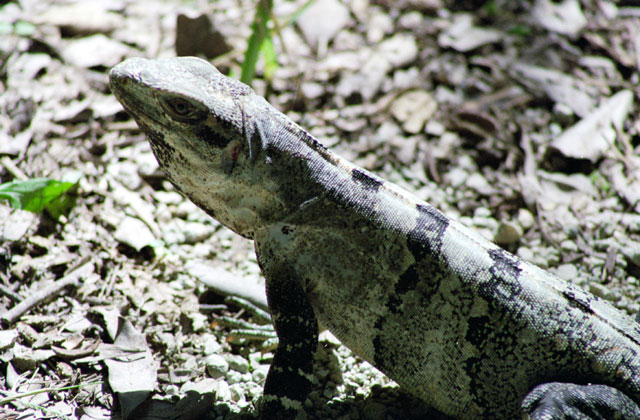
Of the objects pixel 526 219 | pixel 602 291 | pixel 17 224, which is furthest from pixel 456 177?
pixel 17 224

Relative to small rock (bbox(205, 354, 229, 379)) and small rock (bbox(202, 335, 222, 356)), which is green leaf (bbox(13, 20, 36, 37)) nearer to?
small rock (bbox(202, 335, 222, 356))

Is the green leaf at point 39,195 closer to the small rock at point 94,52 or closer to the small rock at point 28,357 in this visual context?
the small rock at point 28,357

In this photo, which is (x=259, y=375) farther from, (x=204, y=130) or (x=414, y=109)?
(x=414, y=109)

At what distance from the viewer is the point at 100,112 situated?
6.59m

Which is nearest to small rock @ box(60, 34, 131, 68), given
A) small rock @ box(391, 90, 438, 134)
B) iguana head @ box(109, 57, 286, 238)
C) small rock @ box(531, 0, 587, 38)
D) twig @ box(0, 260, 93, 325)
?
twig @ box(0, 260, 93, 325)

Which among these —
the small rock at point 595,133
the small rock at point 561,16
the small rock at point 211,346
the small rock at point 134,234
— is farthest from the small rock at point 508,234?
the small rock at point 561,16

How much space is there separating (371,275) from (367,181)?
62 cm

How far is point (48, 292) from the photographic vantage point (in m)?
4.74

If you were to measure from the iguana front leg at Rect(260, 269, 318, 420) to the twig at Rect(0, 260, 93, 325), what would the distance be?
1874 mm

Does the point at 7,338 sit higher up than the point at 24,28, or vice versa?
the point at 24,28

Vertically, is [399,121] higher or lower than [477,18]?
lower

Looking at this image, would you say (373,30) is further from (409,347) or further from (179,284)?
(409,347)

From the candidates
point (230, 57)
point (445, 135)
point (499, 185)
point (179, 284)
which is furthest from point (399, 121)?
point (179, 284)

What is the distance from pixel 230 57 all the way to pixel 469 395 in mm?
4964
